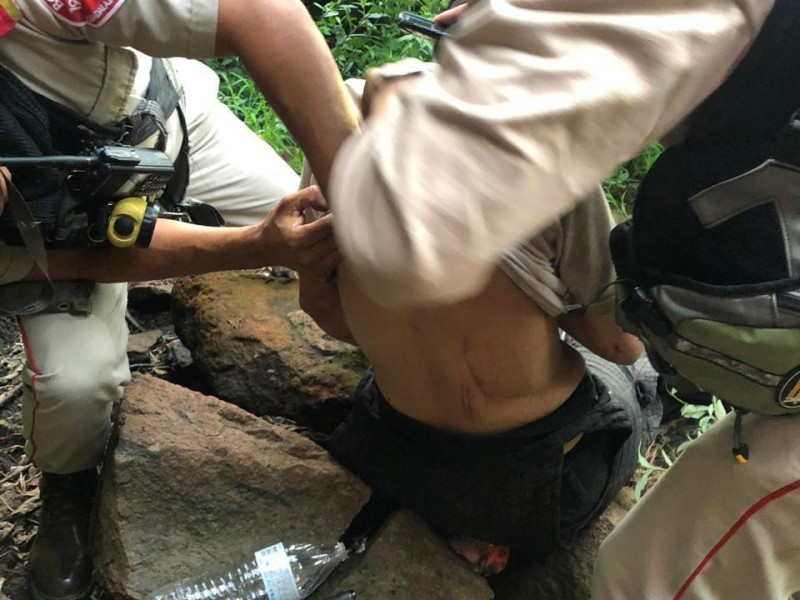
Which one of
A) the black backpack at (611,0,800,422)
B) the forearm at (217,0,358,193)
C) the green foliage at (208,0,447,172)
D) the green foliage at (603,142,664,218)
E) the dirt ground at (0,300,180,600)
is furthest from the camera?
the green foliage at (208,0,447,172)

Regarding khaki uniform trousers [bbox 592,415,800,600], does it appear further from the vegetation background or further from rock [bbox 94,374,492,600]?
the vegetation background

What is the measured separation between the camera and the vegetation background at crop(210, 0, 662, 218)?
9.50 feet

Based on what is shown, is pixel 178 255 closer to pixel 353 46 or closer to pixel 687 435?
pixel 687 435

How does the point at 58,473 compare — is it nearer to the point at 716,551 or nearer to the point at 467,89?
the point at 716,551

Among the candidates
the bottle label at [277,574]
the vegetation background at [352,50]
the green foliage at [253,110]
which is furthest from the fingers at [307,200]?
the vegetation background at [352,50]

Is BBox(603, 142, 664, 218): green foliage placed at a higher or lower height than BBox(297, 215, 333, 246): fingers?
lower

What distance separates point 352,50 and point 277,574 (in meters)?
2.38

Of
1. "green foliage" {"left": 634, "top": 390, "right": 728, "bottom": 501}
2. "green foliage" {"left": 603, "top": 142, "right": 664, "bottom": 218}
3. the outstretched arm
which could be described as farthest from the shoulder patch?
"green foliage" {"left": 603, "top": 142, "right": 664, "bottom": 218}

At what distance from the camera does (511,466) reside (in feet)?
4.40

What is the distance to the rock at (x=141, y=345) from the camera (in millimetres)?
2154

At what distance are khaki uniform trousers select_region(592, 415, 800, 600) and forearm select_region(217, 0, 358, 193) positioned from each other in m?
0.70

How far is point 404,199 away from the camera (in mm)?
627

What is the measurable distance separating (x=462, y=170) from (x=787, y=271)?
0.47 m

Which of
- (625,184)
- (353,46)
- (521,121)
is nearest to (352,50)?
(353,46)
